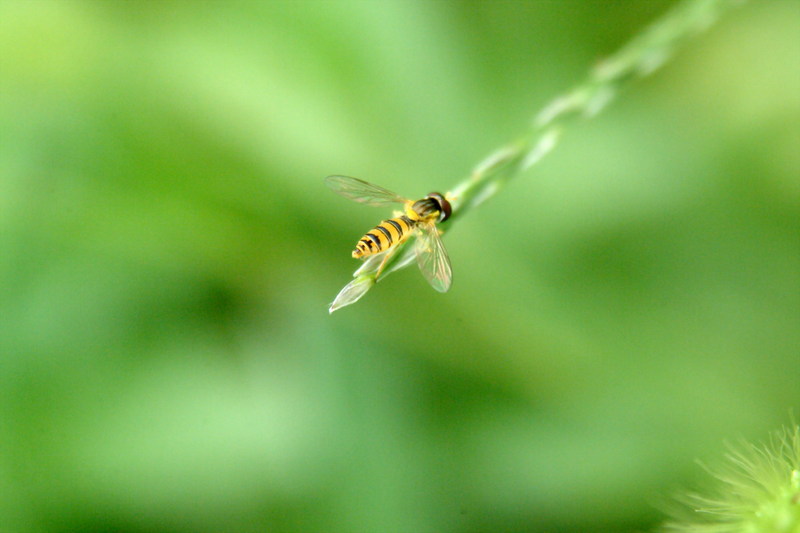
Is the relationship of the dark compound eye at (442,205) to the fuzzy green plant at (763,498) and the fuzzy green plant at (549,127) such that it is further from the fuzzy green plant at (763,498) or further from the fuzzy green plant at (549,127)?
the fuzzy green plant at (763,498)

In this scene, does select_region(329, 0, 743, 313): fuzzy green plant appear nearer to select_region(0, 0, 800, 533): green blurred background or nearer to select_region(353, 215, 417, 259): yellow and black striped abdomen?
select_region(353, 215, 417, 259): yellow and black striped abdomen

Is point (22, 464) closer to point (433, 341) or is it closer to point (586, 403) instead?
Answer: point (433, 341)

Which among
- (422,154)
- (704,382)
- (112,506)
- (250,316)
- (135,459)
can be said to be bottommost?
(112,506)

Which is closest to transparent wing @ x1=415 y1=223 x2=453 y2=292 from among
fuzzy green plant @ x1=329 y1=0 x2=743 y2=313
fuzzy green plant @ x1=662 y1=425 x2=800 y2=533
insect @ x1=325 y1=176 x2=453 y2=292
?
insect @ x1=325 y1=176 x2=453 y2=292

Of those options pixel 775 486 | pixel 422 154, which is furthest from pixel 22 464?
A: pixel 775 486

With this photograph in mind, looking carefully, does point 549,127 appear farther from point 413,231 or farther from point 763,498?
point 763,498

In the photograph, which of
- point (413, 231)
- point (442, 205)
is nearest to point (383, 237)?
point (413, 231)
